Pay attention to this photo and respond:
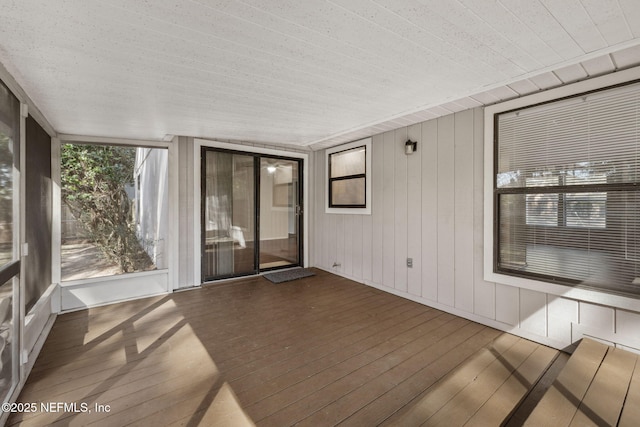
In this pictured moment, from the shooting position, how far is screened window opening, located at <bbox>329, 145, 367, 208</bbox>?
456cm

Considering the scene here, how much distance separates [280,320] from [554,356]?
254 cm

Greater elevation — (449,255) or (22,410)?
(449,255)

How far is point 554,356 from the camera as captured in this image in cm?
237

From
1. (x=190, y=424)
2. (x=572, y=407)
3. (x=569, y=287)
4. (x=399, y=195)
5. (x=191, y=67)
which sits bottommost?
(x=190, y=424)

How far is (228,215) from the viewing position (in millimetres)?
4648

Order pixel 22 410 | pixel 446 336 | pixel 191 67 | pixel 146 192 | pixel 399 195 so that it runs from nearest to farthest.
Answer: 1. pixel 22 410
2. pixel 191 67
3. pixel 446 336
4. pixel 399 195
5. pixel 146 192

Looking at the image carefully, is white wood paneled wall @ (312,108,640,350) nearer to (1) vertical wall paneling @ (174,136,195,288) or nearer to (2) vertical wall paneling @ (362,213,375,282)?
(2) vertical wall paneling @ (362,213,375,282)

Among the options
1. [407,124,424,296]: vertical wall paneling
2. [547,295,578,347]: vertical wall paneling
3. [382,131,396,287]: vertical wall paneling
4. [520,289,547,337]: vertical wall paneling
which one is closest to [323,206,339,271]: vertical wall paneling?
[382,131,396,287]: vertical wall paneling

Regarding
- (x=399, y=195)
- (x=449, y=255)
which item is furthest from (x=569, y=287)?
(x=399, y=195)

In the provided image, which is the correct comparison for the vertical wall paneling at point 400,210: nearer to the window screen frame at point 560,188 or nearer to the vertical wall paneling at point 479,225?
the vertical wall paneling at point 479,225

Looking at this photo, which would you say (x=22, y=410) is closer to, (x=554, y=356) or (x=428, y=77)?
(x=428, y=77)

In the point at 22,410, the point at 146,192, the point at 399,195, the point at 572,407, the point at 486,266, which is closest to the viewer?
the point at 572,407

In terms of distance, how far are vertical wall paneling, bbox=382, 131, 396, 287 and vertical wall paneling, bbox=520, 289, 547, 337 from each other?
62.7 inches

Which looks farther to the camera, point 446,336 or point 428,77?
point 446,336
